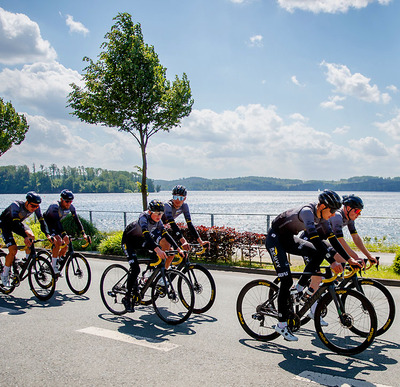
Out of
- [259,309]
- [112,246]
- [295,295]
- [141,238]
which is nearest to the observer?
[295,295]

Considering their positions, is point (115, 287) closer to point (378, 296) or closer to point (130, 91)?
point (378, 296)

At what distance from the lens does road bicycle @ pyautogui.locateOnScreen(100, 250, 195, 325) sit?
6.65 m

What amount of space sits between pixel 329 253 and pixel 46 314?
15.9ft

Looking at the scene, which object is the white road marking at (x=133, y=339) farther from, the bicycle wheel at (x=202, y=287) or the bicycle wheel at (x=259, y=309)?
the bicycle wheel at (x=202, y=287)

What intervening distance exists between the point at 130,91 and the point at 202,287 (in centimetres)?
1220

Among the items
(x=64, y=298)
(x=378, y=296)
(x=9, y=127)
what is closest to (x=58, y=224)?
(x=64, y=298)

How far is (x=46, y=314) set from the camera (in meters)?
7.32

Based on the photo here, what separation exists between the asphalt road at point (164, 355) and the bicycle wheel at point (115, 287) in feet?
0.54

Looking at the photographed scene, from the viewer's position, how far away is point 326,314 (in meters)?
5.74

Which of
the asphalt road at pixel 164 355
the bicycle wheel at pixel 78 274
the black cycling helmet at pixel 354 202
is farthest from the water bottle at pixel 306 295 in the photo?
the bicycle wheel at pixel 78 274

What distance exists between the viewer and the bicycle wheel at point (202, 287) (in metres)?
7.18

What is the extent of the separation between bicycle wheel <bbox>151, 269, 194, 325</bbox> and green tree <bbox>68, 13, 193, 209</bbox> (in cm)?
1126

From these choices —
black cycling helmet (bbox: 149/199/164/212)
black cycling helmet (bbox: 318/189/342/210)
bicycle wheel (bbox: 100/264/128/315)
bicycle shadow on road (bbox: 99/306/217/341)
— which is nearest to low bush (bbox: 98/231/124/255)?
bicycle wheel (bbox: 100/264/128/315)

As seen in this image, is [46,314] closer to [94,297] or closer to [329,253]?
[94,297]
